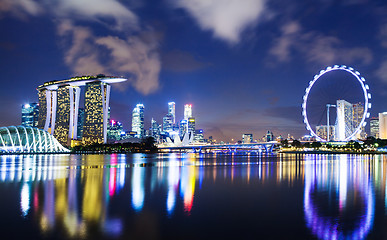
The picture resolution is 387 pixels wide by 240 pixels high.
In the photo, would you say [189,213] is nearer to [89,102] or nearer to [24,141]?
[24,141]

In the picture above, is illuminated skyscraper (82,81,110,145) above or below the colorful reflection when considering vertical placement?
above

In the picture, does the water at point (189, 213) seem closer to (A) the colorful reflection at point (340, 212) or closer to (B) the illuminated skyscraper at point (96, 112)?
(A) the colorful reflection at point (340, 212)

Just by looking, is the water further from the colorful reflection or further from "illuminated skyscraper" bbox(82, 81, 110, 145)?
"illuminated skyscraper" bbox(82, 81, 110, 145)

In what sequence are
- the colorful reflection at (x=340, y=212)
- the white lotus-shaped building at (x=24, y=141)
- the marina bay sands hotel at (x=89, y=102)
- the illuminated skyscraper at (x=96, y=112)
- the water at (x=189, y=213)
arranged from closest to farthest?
the water at (x=189, y=213) < the colorful reflection at (x=340, y=212) < the white lotus-shaped building at (x=24, y=141) < the marina bay sands hotel at (x=89, y=102) < the illuminated skyscraper at (x=96, y=112)

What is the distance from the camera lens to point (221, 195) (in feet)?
69.2

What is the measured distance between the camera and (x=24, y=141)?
121625 millimetres

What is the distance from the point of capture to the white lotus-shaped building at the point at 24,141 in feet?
381

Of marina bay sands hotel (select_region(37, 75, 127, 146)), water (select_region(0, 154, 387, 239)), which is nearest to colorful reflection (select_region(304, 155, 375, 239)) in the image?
water (select_region(0, 154, 387, 239))

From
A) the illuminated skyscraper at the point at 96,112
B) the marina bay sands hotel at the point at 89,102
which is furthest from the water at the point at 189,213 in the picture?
the illuminated skyscraper at the point at 96,112

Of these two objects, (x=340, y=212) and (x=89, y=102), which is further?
(x=89, y=102)

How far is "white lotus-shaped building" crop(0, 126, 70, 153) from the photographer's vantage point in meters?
116

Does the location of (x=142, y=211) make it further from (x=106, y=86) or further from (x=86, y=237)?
(x=106, y=86)

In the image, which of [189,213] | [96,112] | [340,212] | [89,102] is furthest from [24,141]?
[340,212]

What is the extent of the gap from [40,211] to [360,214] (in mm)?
13512
